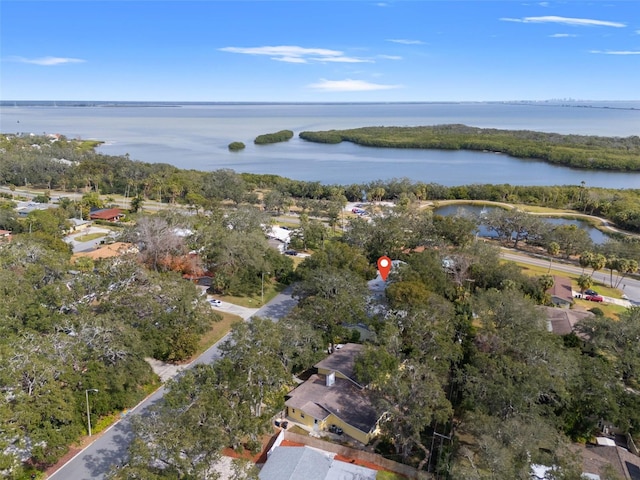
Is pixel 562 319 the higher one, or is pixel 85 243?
pixel 85 243

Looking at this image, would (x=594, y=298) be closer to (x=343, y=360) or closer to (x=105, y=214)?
(x=343, y=360)

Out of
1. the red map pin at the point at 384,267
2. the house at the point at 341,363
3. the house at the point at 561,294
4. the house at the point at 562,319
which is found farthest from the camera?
the red map pin at the point at 384,267

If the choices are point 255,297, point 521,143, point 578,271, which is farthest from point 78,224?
point 521,143

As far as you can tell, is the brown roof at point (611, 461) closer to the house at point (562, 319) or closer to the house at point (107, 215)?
the house at point (562, 319)

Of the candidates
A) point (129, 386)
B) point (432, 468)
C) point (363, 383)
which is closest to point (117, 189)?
point (129, 386)

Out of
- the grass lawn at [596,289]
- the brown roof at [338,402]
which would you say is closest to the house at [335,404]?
the brown roof at [338,402]

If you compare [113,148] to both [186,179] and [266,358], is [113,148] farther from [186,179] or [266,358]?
[266,358]

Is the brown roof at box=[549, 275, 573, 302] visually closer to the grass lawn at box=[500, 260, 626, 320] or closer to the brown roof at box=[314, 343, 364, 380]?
the grass lawn at box=[500, 260, 626, 320]
